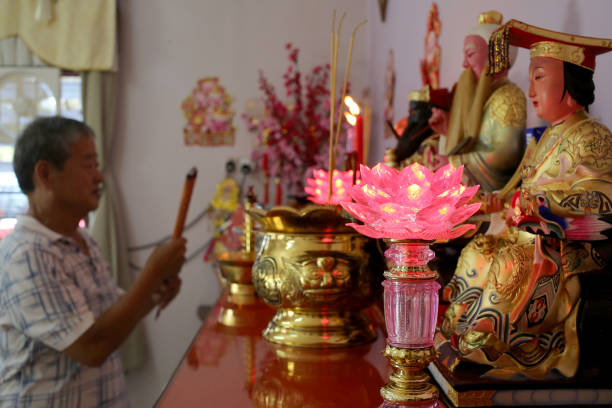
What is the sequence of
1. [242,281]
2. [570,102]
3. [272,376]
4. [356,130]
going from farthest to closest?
[242,281] < [356,130] < [272,376] < [570,102]

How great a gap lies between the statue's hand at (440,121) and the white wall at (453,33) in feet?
0.53

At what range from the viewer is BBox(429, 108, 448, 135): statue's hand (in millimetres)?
1023

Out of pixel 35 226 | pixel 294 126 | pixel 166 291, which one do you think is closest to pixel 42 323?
pixel 35 226

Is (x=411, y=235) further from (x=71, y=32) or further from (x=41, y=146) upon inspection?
(x=71, y=32)

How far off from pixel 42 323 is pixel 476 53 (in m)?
1.07

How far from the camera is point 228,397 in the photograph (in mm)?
702

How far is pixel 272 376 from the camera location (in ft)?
2.53

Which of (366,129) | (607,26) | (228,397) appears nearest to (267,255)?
(228,397)

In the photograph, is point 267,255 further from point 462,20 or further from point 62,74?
point 62,74

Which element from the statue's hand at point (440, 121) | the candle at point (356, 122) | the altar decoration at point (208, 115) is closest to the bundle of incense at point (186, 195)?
the candle at point (356, 122)

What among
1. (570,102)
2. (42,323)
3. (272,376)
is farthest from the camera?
(42,323)

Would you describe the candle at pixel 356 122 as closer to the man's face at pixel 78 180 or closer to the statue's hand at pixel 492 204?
the statue's hand at pixel 492 204

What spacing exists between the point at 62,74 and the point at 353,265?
2950mm

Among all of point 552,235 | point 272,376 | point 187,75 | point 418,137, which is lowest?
point 272,376
